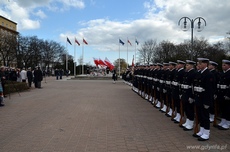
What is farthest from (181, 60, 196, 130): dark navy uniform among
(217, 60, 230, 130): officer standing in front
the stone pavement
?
(217, 60, 230, 130): officer standing in front

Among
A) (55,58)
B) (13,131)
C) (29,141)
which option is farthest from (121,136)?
(55,58)

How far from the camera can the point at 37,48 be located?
63031 millimetres

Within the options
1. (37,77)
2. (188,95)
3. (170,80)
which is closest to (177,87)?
(170,80)

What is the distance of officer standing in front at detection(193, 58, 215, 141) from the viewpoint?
6.32 meters

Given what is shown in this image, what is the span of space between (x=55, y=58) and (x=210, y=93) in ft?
248

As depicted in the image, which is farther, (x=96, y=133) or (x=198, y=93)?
(x=96, y=133)

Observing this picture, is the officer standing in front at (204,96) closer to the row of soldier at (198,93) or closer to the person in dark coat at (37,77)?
the row of soldier at (198,93)

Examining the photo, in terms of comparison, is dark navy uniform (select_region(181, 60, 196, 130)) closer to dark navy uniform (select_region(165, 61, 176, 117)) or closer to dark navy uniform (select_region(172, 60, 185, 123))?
dark navy uniform (select_region(172, 60, 185, 123))

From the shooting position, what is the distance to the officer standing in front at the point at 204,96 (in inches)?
249

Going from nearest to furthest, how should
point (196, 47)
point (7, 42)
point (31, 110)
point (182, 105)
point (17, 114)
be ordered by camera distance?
point (182, 105), point (17, 114), point (31, 110), point (7, 42), point (196, 47)

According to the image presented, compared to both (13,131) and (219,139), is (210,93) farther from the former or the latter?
(13,131)

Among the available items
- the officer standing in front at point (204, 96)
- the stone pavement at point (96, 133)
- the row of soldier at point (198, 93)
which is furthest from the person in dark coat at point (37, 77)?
the officer standing in front at point (204, 96)

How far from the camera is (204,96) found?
20.9ft

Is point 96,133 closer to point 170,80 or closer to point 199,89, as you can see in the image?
point 199,89
